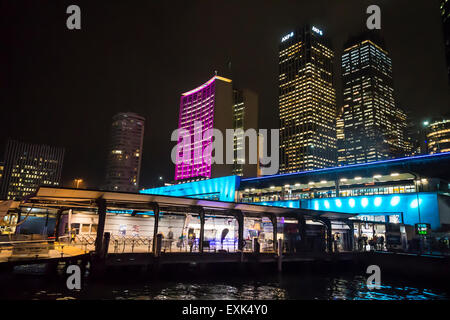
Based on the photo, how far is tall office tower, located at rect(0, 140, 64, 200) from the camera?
586 feet

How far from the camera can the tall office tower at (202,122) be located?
14238cm

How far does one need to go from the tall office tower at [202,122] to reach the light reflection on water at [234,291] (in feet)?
376

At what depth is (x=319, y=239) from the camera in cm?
3503

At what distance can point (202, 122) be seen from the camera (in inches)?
5930

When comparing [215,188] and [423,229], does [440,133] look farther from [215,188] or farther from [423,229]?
[423,229]

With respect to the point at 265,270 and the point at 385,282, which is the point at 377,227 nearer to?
the point at 385,282

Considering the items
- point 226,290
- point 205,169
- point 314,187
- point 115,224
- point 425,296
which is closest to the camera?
point 226,290

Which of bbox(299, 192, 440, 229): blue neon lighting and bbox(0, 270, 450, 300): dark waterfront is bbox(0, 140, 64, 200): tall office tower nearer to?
bbox(299, 192, 440, 229): blue neon lighting

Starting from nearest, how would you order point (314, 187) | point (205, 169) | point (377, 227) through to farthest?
point (377, 227)
point (314, 187)
point (205, 169)

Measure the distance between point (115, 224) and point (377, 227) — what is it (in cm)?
3965

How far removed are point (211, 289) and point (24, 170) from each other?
203448 mm

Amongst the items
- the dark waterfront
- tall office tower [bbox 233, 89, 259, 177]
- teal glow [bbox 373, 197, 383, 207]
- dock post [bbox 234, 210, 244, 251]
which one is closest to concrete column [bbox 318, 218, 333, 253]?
the dark waterfront

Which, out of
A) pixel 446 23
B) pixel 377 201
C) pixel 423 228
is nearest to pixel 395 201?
pixel 377 201
